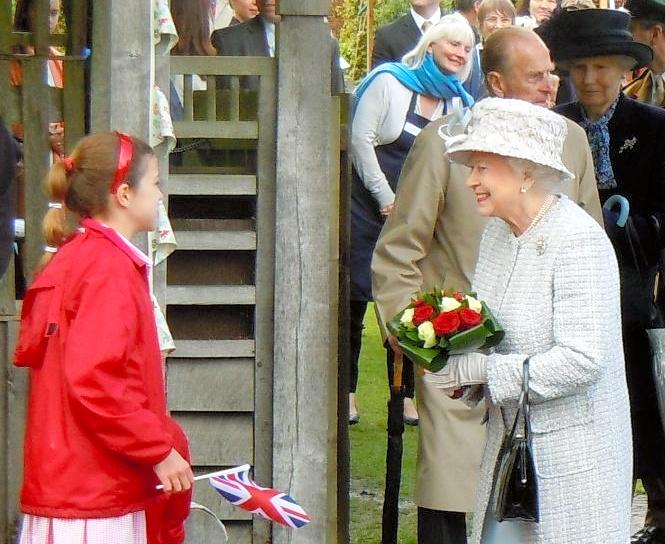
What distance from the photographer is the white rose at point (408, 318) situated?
3875mm

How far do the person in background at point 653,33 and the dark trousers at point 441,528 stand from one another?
2521mm

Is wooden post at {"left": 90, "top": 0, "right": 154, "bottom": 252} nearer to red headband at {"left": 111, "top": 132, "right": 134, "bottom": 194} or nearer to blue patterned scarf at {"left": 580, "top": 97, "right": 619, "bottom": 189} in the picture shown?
red headband at {"left": 111, "top": 132, "right": 134, "bottom": 194}

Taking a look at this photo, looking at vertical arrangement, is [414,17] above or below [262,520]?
above

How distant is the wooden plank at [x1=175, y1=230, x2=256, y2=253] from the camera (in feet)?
16.9

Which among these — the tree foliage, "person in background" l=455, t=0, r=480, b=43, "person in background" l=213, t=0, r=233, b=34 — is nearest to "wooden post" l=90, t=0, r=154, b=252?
"person in background" l=213, t=0, r=233, b=34

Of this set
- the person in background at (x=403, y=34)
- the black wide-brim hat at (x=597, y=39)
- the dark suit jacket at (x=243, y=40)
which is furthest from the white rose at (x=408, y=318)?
the person in background at (x=403, y=34)

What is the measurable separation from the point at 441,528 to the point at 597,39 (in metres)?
2.11

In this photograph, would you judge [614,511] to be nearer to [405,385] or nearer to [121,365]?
[121,365]

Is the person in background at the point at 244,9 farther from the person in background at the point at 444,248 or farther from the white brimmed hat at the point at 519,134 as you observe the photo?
the white brimmed hat at the point at 519,134

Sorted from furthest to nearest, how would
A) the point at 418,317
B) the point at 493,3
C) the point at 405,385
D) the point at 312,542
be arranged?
the point at 493,3
the point at 405,385
the point at 312,542
the point at 418,317

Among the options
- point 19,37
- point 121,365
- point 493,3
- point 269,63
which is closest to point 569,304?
point 121,365

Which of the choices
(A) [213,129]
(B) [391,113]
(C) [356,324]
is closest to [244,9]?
(B) [391,113]

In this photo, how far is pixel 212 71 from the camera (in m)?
5.06

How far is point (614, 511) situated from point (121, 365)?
4.41ft
